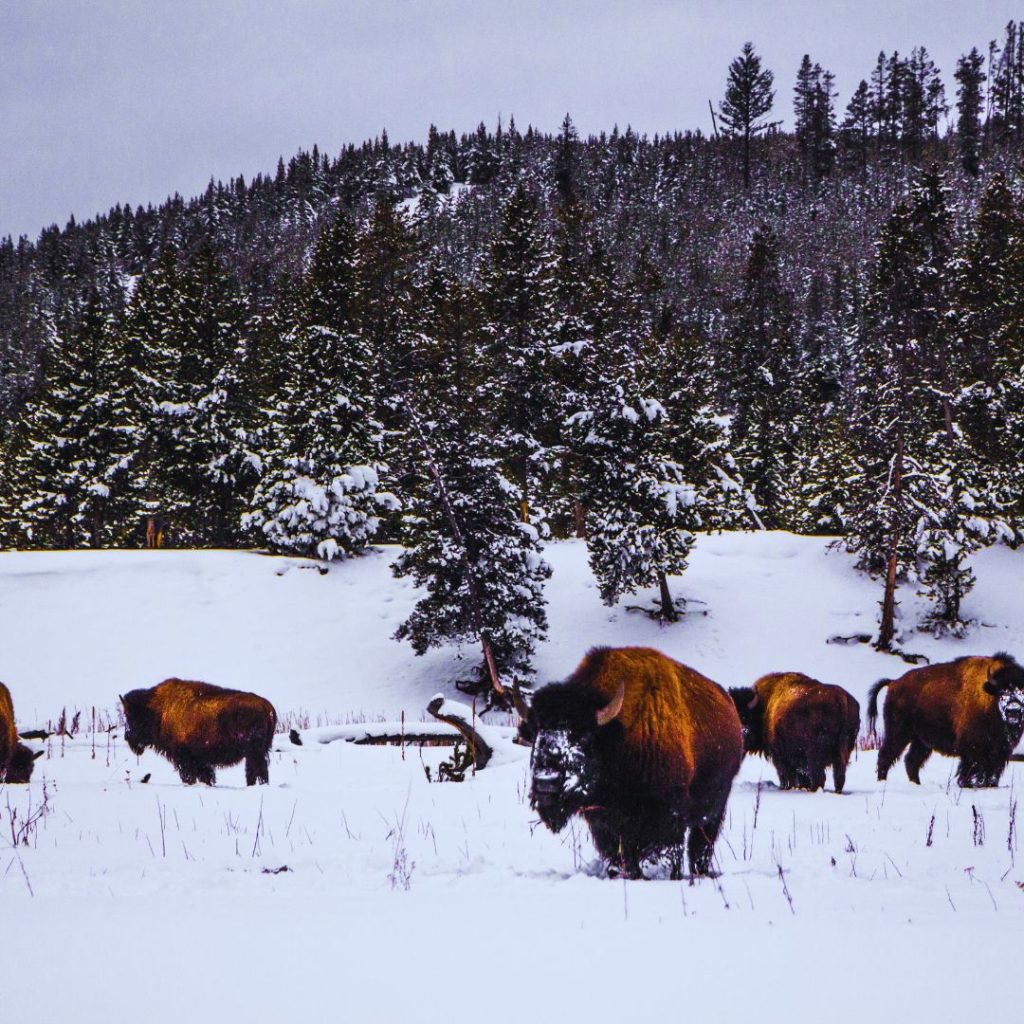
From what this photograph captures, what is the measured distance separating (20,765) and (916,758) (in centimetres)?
1035

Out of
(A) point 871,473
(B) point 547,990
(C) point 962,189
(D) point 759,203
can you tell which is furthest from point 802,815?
(D) point 759,203

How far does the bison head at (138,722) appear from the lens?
8656 mm

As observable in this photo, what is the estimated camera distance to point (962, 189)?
90.9 m

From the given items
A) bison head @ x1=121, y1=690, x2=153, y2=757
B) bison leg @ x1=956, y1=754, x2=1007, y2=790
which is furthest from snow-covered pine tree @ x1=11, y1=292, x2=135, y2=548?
bison leg @ x1=956, y1=754, x2=1007, y2=790

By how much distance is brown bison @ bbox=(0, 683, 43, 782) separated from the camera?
764 cm

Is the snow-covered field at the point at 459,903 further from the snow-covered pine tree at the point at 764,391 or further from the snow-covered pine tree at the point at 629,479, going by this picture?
the snow-covered pine tree at the point at 764,391

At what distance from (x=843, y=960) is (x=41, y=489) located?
38.2 meters

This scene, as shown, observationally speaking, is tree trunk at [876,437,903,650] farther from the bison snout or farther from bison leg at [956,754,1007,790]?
the bison snout

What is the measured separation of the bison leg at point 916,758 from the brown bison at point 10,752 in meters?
10.1

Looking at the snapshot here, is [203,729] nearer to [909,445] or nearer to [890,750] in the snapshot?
[890,750]

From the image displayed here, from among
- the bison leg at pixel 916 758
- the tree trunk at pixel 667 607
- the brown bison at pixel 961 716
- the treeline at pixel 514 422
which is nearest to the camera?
the brown bison at pixel 961 716

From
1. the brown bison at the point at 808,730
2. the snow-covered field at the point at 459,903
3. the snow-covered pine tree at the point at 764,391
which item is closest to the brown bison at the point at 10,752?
the snow-covered field at the point at 459,903

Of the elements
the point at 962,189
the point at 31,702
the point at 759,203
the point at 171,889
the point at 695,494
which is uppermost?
the point at 759,203

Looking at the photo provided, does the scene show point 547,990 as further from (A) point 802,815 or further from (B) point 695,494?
(B) point 695,494
